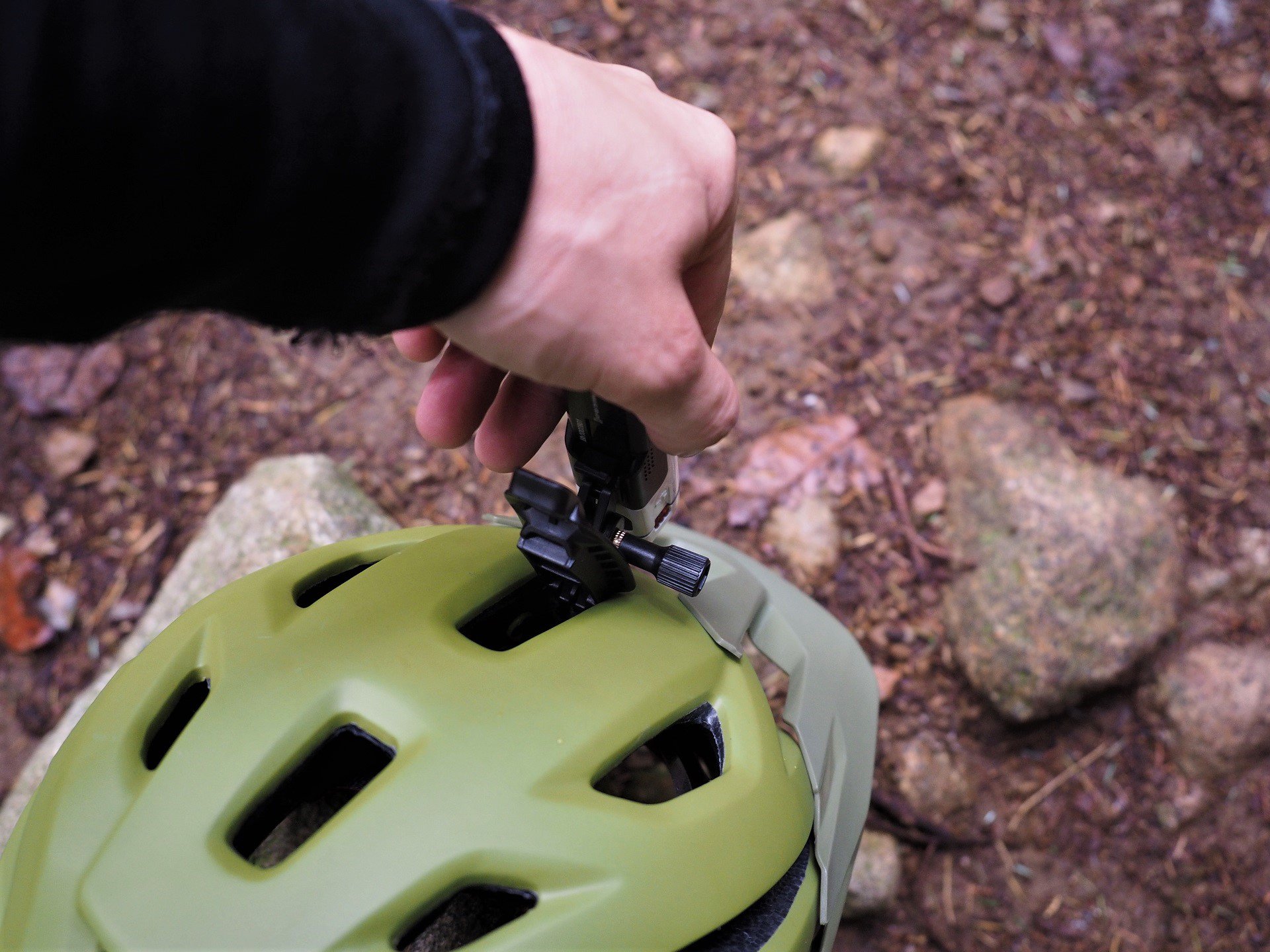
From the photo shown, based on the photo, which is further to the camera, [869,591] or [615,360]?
[869,591]

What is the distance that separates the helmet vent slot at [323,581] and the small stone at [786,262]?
139 centimetres

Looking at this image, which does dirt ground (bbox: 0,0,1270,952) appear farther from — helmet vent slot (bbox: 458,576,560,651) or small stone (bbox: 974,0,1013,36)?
helmet vent slot (bbox: 458,576,560,651)

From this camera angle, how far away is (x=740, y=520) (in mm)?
2254

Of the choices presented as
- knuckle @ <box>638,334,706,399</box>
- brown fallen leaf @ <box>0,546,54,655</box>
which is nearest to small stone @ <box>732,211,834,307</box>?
knuckle @ <box>638,334,706,399</box>

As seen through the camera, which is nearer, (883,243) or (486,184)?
(486,184)

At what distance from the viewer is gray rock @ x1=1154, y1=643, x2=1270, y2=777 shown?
6.81 ft

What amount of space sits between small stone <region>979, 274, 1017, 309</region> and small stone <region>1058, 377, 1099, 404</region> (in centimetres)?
26

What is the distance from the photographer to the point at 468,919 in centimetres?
130

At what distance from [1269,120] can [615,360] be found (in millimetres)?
2664

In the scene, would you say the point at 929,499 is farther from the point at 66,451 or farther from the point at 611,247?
the point at 66,451

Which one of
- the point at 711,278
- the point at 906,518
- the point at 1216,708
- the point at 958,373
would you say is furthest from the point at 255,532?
the point at 1216,708

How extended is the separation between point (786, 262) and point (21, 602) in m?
2.16

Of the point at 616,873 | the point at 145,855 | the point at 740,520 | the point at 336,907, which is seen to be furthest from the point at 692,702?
the point at 740,520

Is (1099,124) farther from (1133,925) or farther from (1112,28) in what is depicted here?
(1133,925)
